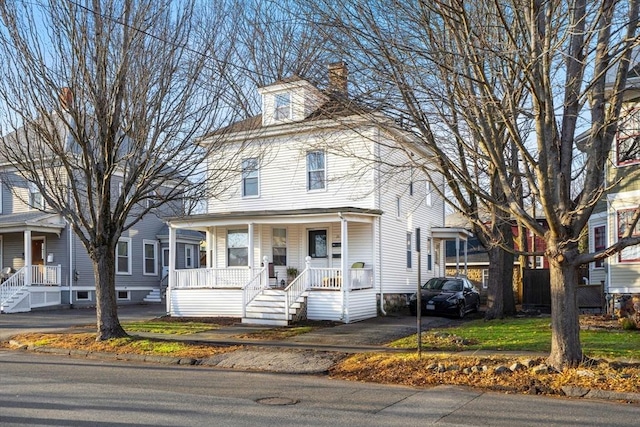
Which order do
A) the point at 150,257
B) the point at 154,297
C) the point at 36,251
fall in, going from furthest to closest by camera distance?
the point at 150,257 → the point at 154,297 → the point at 36,251

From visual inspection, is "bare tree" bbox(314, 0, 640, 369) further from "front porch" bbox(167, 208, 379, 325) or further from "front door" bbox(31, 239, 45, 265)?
"front door" bbox(31, 239, 45, 265)

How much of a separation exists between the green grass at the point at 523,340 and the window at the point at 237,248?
8519mm

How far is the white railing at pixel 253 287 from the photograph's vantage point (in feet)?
66.3

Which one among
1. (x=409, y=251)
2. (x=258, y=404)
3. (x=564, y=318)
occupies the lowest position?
(x=258, y=404)

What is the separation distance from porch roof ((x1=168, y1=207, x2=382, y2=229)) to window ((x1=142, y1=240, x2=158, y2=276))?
11921 mm

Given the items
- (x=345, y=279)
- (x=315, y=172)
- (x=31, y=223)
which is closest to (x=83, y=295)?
(x=31, y=223)

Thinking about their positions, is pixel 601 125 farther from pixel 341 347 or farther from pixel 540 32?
pixel 341 347

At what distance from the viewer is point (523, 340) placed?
1459 cm

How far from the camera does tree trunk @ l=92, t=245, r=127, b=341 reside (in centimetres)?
1567

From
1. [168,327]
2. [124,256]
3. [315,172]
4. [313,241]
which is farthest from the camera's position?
[124,256]

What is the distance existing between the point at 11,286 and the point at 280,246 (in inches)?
475

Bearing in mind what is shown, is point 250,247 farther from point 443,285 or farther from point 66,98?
point 66,98

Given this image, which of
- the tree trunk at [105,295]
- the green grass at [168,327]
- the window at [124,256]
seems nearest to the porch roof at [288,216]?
the green grass at [168,327]

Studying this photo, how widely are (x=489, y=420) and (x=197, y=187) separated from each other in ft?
33.7
